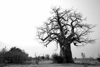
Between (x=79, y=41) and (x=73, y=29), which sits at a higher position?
(x=73, y=29)

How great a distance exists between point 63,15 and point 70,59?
9.59 meters

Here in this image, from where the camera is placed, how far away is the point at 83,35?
16578 millimetres

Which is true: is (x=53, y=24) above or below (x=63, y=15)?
below

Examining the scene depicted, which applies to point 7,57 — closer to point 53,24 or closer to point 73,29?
point 53,24

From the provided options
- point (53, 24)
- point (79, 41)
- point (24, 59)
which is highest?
point (53, 24)

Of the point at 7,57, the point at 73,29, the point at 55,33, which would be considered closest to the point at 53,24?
the point at 55,33

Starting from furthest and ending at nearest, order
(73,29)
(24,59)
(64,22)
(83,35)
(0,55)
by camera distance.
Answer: (24,59)
(0,55)
(64,22)
(73,29)
(83,35)

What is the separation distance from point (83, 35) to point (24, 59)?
1798 centimetres

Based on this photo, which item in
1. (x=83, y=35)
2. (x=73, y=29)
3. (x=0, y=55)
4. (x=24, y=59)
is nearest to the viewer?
(x=83, y=35)

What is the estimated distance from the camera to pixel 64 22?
19.1 metres

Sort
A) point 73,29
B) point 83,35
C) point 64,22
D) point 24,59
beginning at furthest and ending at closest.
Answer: point 24,59
point 64,22
point 73,29
point 83,35

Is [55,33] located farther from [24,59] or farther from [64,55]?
[24,59]

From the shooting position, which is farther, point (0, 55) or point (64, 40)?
point (0, 55)

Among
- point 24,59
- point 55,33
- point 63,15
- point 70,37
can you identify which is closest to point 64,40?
point 70,37
